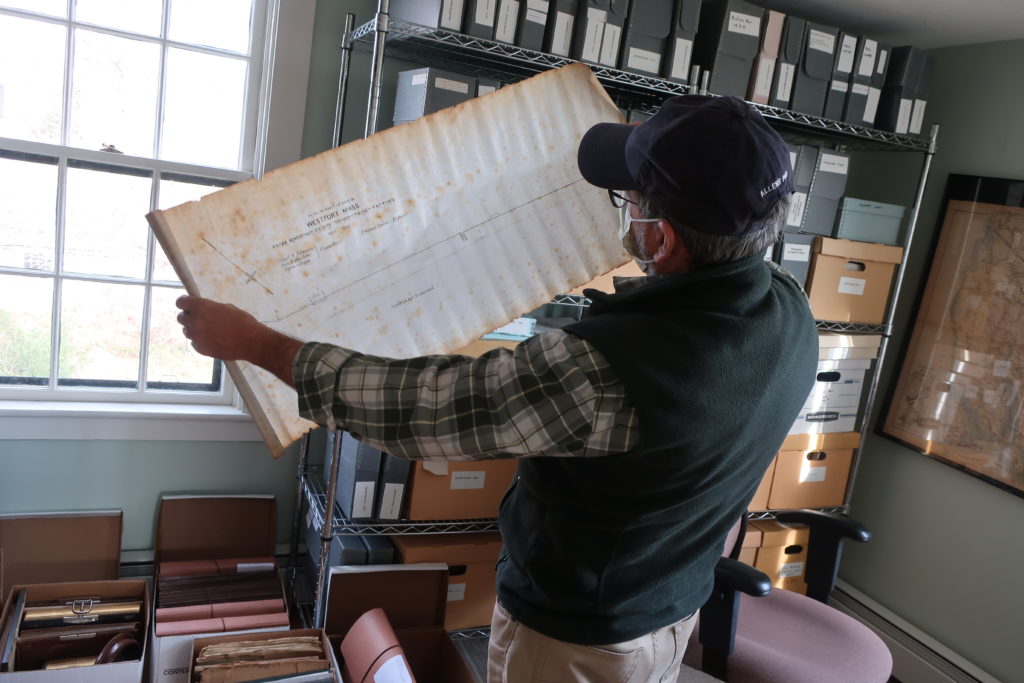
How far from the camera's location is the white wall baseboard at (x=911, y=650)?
8.60 ft

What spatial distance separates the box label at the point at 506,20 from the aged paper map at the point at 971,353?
1.82 meters

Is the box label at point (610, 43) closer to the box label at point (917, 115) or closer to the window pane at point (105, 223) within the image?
the box label at point (917, 115)

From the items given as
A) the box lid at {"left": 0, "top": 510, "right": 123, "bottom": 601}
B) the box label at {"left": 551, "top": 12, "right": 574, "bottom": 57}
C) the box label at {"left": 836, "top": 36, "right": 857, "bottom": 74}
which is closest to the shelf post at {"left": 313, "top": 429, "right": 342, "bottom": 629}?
the box lid at {"left": 0, "top": 510, "right": 123, "bottom": 601}

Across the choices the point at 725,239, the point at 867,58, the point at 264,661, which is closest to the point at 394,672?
the point at 264,661

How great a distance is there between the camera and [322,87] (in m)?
2.42

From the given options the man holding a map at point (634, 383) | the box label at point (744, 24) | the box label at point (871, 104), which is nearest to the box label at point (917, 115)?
the box label at point (871, 104)

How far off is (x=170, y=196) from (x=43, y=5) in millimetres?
626

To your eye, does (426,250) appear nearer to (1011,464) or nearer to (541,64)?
(541,64)

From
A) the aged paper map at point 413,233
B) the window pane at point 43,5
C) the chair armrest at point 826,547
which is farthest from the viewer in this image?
the window pane at point 43,5

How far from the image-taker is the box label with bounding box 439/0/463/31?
6.49ft

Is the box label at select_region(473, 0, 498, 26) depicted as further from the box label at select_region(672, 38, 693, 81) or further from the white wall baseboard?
the white wall baseboard

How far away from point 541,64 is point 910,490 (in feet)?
7.04

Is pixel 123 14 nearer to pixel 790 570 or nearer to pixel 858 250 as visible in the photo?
pixel 858 250

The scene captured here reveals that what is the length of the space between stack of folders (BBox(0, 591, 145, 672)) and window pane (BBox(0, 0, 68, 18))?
1674mm
